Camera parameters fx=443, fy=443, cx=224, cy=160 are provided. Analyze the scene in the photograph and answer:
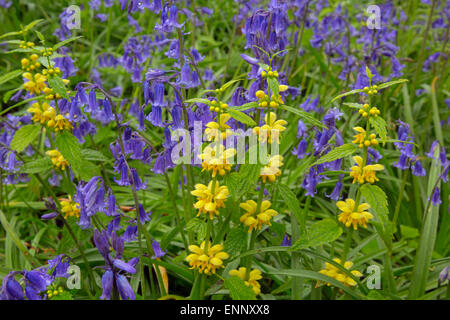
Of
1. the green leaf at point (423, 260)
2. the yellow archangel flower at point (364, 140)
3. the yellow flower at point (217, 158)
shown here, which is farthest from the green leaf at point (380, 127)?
the green leaf at point (423, 260)

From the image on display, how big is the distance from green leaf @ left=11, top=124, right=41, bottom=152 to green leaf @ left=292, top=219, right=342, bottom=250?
145 cm

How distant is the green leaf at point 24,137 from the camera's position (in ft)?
7.55

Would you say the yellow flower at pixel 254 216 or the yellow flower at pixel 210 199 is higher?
the yellow flower at pixel 210 199

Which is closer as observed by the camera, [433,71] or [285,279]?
[285,279]

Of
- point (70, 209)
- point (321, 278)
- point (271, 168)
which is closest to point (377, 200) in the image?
point (271, 168)

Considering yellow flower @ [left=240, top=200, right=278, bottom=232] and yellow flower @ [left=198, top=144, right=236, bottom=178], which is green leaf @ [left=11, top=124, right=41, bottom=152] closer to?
yellow flower @ [left=198, top=144, right=236, bottom=178]

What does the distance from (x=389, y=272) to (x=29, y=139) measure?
87.1 inches

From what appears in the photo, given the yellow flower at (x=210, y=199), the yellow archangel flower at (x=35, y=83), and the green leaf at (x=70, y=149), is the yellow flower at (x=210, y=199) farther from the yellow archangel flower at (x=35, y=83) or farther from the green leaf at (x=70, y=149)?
the yellow archangel flower at (x=35, y=83)

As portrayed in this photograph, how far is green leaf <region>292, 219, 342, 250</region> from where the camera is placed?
1977 millimetres

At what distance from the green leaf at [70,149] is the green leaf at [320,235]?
109 centimetres

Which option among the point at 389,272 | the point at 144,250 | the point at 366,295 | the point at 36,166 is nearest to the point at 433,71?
the point at 389,272

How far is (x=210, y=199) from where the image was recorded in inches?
78.3
